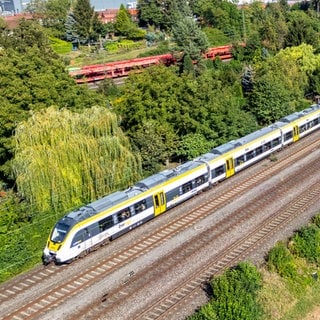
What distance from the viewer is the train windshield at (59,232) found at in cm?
2646

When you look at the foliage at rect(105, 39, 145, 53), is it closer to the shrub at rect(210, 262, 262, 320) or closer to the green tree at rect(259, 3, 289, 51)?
the green tree at rect(259, 3, 289, 51)

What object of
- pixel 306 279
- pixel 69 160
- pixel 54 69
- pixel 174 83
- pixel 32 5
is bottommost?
pixel 306 279

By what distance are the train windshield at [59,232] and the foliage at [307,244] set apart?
13.1 m

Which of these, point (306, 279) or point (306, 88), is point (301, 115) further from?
point (306, 279)

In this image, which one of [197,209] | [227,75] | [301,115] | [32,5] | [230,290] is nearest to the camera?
[230,290]

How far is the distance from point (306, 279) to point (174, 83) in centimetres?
2346

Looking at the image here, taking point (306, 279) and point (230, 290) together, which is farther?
point (306, 279)

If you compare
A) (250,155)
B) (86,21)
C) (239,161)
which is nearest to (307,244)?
(239,161)

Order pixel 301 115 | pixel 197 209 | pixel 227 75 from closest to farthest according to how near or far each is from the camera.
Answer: pixel 197 209 < pixel 301 115 < pixel 227 75

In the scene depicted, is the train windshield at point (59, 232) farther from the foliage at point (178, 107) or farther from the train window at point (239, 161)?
the train window at point (239, 161)

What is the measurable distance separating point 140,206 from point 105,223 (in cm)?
307

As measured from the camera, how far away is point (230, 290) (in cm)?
2200

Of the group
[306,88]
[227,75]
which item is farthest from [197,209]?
[306,88]

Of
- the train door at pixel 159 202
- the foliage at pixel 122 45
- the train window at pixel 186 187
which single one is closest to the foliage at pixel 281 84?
the train window at pixel 186 187
